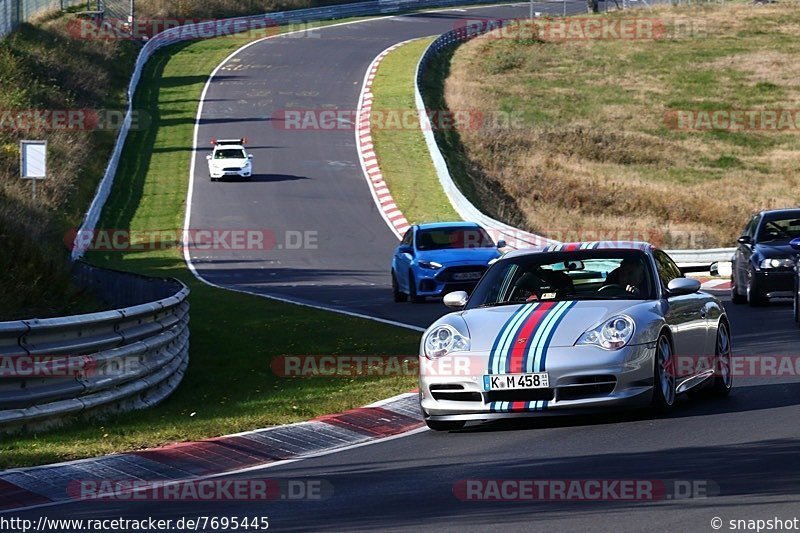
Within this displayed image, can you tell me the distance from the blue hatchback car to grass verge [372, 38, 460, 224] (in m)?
13.8

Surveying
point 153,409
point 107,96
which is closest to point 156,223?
point 107,96

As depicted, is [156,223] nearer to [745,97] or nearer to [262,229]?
[262,229]

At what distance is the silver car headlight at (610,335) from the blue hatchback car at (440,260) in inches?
540

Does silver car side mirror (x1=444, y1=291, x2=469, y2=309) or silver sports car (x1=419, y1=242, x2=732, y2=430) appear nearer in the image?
silver sports car (x1=419, y1=242, x2=732, y2=430)

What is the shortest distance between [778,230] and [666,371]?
13223mm

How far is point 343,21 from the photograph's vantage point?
88.1 meters

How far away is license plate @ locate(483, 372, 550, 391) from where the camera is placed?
10.4 metres

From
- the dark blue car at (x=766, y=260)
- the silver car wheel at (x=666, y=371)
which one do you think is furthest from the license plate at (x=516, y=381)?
the dark blue car at (x=766, y=260)

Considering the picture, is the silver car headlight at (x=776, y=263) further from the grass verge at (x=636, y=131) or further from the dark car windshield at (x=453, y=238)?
the grass verge at (x=636, y=131)

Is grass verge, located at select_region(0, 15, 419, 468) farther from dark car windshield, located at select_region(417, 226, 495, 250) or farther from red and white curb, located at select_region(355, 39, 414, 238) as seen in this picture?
red and white curb, located at select_region(355, 39, 414, 238)

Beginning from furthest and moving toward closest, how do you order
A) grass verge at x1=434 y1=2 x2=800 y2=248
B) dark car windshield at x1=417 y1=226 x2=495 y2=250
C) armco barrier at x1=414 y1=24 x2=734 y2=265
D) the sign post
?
grass verge at x1=434 y1=2 x2=800 y2=248
armco barrier at x1=414 y1=24 x2=734 y2=265
the sign post
dark car windshield at x1=417 y1=226 x2=495 y2=250

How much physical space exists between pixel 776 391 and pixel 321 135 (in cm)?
4569

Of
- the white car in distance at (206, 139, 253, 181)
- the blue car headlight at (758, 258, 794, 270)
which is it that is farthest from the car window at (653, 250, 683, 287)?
the white car in distance at (206, 139, 253, 181)

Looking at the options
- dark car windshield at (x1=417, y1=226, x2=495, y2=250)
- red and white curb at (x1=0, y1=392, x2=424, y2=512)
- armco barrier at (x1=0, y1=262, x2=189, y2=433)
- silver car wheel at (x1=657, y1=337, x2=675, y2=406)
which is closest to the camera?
red and white curb at (x1=0, y1=392, x2=424, y2=512)
